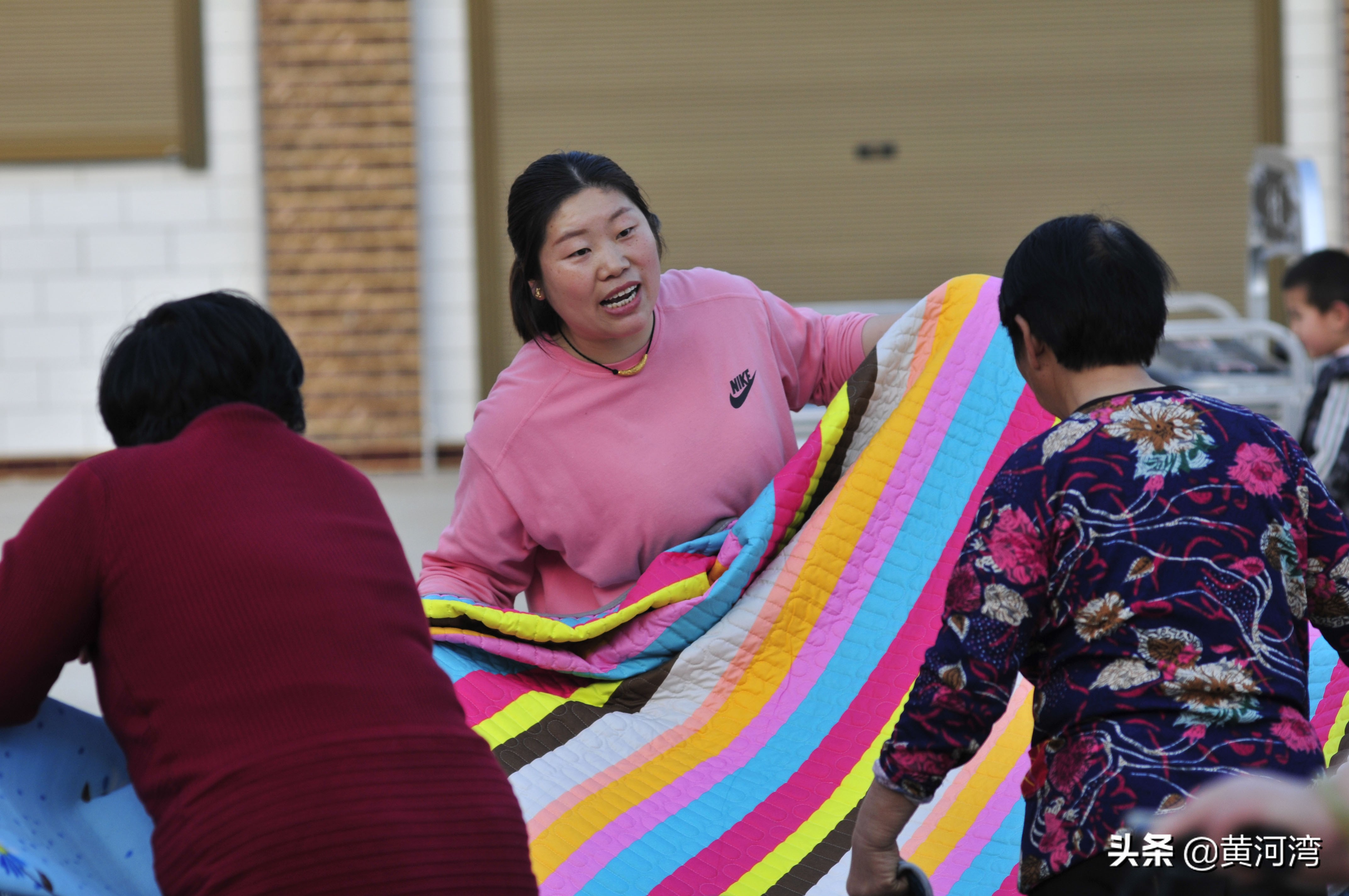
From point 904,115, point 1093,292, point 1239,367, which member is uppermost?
point 904,115

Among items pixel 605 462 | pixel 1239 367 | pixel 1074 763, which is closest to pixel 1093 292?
pixel 1074 763

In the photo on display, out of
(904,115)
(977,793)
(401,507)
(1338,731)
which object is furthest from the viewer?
(904,115)

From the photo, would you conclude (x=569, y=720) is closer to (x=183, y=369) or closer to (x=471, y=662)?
(x=471, y=662)

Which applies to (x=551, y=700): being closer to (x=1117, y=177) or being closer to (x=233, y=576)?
(x=233, y=576)

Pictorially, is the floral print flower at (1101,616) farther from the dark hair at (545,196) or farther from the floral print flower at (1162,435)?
the dark hair at (545,196)

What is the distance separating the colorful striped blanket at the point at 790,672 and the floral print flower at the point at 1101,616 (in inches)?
29.8

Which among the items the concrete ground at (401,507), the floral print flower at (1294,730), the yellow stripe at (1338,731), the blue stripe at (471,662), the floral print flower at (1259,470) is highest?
the floral print flower at (1259,470)

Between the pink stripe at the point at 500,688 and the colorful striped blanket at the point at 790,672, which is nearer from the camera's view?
the colorful striped blanket at the point at 790,672

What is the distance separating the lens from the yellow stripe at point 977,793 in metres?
1.98

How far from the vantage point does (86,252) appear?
709cm

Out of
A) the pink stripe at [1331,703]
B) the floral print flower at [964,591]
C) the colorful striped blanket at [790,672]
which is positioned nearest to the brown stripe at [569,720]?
the colorful striped blanket at [790,672]

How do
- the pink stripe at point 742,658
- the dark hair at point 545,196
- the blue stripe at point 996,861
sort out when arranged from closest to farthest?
the blue stripe at point 996,861 → the pink stripe at point 742,658 → the dark hair at point 545,196

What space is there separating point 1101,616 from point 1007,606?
0.28 feet

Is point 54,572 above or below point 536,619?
above
